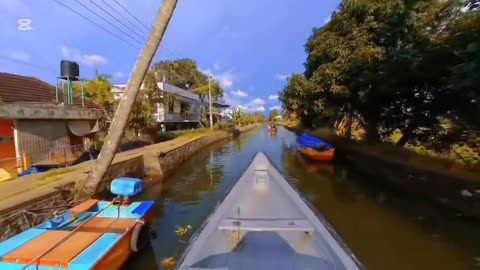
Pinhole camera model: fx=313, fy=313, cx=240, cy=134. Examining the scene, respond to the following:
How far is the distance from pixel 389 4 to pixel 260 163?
1164 centimetres

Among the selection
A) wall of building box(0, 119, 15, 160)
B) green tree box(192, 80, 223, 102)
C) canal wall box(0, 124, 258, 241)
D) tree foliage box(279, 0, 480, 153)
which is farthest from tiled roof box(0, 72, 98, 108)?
green tree box(192, 80, 223, 102)

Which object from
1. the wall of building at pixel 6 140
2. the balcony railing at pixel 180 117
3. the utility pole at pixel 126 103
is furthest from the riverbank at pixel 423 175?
the balcony railing at pixel 180 117

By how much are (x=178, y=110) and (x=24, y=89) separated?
73.8 ft

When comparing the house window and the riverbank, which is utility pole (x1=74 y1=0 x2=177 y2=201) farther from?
the house window

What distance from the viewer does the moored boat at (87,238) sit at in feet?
13.7

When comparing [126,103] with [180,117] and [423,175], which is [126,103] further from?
[180,117]

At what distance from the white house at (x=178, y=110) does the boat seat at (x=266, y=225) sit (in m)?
24.7

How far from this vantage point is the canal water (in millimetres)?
6195

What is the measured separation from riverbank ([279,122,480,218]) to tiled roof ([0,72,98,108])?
16102 millimetres

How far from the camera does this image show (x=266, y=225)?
4.55 meters

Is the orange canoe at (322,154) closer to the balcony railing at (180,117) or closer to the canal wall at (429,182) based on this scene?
the canal wall at (429,182)

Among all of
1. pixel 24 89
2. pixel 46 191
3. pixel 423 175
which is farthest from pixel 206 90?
pixel 46 191

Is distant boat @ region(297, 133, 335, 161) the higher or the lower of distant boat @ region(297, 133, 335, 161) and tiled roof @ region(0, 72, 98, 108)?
→ the lower

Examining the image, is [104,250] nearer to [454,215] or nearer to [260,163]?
[260,163]
